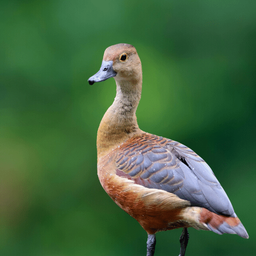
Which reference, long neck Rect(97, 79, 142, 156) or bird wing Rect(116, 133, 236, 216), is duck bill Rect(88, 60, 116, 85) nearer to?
long neck Rect(97, 79, 142, 156)

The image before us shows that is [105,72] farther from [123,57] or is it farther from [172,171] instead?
[172,171]

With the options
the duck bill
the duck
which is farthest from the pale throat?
the duck bill

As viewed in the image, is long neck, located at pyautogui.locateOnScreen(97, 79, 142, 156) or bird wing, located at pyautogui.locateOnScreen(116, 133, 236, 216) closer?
bird wing, located at pyautogui.locateOnScreen(116, 133, 236, 216)

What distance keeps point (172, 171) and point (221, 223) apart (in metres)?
0.22

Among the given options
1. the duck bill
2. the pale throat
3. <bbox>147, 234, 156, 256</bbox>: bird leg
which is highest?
the duck bill

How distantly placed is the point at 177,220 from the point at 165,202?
0.08 m

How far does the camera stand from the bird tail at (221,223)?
1124 millimetres

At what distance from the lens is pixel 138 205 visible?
1.25m

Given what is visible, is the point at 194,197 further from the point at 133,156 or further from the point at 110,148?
the point at 110,148

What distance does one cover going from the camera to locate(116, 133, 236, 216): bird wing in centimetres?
118

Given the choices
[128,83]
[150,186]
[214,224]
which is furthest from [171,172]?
[128,83]

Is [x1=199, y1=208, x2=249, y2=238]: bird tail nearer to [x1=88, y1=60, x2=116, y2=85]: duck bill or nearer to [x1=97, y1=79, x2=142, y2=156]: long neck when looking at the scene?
[x1=97, y1=79, x2=142, y2=156]: long neck

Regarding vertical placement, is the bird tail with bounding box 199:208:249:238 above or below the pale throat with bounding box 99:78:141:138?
below

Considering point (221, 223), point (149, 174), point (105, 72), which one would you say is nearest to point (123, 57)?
point (105, 72)
